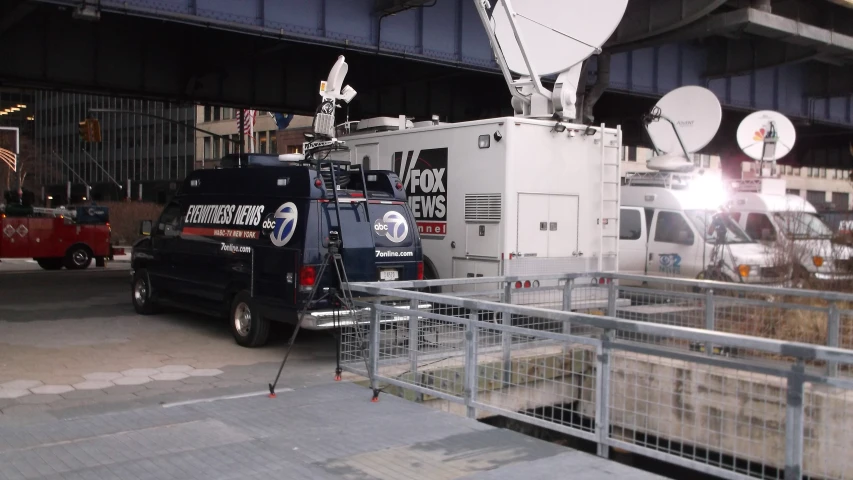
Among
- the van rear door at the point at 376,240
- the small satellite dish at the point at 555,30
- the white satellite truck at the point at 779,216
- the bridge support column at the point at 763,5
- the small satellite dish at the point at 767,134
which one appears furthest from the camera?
the small satellite dish at the point at 767,134

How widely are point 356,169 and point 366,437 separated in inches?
201

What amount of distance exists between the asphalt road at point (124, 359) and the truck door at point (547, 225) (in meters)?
3.25

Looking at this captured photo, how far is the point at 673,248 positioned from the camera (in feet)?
52.9

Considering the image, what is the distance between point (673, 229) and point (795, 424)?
11879 mm

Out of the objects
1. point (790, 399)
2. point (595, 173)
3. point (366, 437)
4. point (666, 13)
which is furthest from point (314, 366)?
point (666, 13)

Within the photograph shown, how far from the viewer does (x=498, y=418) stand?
28.4ft

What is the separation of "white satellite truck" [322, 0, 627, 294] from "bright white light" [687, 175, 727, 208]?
5.07 meters

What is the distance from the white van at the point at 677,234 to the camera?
51.5 feet

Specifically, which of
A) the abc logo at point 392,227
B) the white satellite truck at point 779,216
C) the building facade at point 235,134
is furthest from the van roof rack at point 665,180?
the building facade at point 235,134

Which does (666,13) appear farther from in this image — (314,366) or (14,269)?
(14,269)

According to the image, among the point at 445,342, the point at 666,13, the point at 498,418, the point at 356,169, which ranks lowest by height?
the point at 498,418

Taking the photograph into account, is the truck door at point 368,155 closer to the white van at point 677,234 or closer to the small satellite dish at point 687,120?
the white van at point 677,234

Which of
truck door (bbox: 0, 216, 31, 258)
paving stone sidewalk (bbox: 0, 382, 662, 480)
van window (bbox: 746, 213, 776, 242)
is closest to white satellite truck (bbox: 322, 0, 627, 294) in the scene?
paving stone sidewalk (bbox: 0, 382, 662, 480)

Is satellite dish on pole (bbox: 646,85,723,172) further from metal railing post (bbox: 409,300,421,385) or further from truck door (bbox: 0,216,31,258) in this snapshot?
truck door (bbox: 0,216,31,258)
